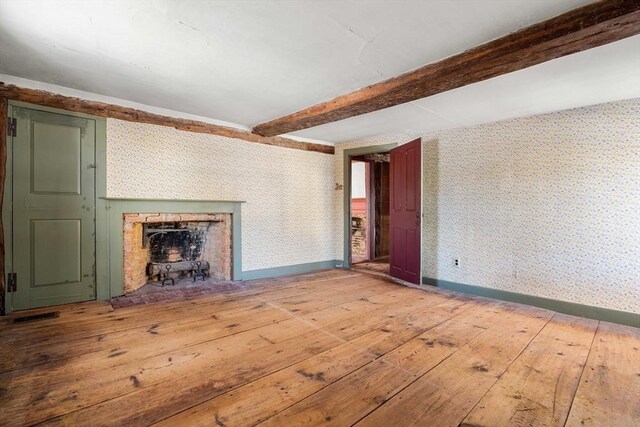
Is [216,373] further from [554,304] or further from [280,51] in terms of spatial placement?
[554,304]

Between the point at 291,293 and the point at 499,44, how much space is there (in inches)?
128

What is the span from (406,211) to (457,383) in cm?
291

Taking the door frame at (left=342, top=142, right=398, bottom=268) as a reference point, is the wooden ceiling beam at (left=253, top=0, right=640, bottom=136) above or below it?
above

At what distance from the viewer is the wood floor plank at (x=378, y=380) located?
1.54 m

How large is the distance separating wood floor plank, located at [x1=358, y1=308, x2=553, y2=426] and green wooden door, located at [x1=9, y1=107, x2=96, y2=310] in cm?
343

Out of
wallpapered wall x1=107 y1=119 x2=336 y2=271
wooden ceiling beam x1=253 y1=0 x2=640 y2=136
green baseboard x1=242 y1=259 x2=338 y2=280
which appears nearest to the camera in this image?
wooden ceiling beam x1=253 y1=0 x2=640 y2=136

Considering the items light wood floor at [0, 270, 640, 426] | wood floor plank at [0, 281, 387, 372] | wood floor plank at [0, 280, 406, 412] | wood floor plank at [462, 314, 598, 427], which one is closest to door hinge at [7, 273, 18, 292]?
light wood floor at [0, 270, 640, 426]

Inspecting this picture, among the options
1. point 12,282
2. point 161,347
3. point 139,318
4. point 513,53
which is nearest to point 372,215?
point 513,53

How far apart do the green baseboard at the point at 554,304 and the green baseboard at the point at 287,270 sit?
197 cm

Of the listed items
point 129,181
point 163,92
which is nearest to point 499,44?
point 163,92

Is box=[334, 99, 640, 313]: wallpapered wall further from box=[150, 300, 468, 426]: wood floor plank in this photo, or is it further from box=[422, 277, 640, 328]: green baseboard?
box=[150, 300, 468, 426]: wood floor plank

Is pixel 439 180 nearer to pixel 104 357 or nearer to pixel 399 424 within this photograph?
pixel 399 424

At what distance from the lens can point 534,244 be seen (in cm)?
357

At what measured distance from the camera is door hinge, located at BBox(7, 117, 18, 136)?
294 cm
